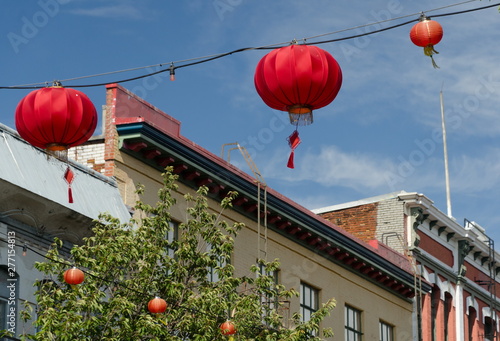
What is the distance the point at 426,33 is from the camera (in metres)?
17.9

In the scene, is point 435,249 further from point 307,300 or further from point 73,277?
point 73,277

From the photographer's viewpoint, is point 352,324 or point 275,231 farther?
point 352,324

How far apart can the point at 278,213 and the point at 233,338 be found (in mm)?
10732

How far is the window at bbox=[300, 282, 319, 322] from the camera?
34.5m

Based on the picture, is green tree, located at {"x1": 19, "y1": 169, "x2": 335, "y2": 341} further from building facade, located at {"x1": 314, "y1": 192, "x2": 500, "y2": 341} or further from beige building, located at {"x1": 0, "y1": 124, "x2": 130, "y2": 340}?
building facade, located at {"x1": 314, "y1": 192, "x2": 500, "y2": 341}

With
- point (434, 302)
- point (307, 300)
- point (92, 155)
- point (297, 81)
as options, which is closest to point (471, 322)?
point (434, 302)

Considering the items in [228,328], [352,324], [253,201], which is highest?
[253,201]

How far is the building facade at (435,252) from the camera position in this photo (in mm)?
41188

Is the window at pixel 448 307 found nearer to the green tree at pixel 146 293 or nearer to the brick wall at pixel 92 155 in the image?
the brick wall at pixel 92 155

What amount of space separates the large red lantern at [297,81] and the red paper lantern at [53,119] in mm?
3053

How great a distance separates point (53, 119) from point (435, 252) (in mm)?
25880

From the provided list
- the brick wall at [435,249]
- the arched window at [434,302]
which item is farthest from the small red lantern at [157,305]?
the arched window at [434,302]

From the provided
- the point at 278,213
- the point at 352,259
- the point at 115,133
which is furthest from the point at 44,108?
the point at 352,259

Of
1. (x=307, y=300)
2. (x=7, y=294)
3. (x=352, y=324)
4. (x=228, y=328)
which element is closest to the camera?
(x=228, y=328)
